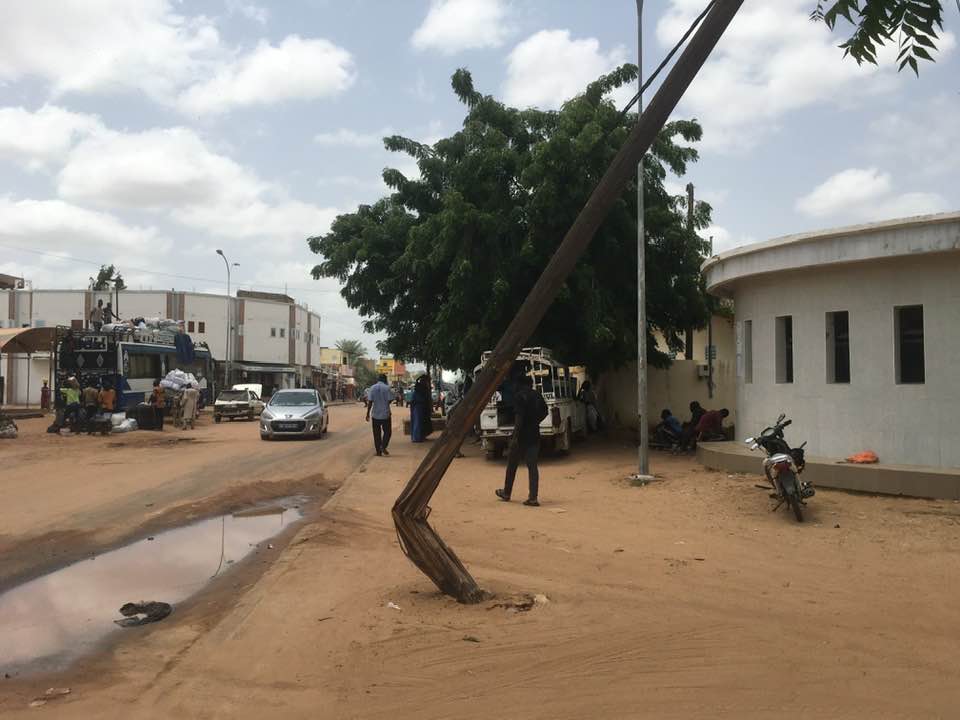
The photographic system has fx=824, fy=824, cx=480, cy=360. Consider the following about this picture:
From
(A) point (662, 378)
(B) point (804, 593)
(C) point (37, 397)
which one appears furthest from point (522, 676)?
(C) point (37, 397)

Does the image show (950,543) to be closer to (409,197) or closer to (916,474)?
(916,474)

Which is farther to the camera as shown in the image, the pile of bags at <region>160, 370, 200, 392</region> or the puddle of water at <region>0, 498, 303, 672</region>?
the pile of bags at <region>160, 370, 200, 392</region>

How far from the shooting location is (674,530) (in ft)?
30.5

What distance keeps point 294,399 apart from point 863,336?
16.8m

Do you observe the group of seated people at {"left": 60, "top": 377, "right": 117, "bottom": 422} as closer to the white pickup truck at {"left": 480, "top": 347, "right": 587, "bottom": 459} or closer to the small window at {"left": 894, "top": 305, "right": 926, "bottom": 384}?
the white pickup truck at {"left": 480, "top": 347, "right": 587, "bottom": 459}

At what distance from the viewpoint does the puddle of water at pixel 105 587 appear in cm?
535

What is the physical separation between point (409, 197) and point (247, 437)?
847cm

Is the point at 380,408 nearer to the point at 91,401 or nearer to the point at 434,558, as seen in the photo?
the point at 91,401

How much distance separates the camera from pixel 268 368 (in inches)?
2803

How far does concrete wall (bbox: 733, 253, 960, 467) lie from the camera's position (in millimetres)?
10805

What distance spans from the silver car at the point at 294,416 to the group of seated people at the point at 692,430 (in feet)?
32.6

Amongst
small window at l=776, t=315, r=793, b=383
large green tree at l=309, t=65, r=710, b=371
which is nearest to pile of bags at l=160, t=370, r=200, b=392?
large green tree at l=309, t=65, r=710, b=371

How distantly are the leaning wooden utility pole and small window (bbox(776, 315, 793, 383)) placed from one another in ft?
28.4

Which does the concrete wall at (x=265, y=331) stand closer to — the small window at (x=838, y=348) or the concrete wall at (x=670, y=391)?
the concrete wall at (x=670, y=391)
